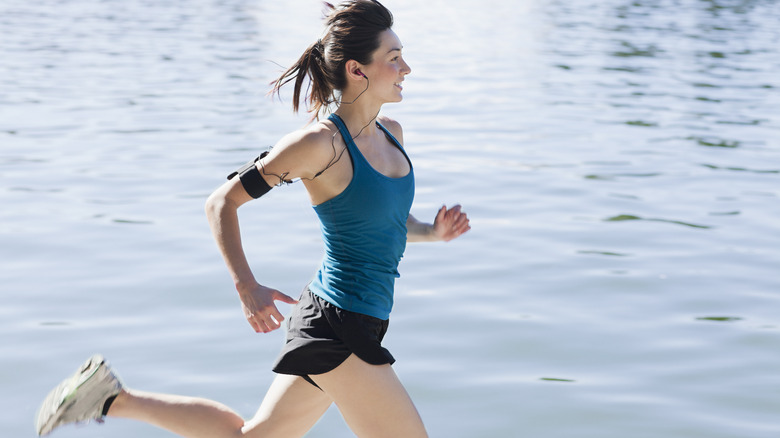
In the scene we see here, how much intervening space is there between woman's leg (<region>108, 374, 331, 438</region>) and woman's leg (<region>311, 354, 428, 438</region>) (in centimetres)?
23

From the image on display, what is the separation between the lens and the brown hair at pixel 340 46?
3928 mm

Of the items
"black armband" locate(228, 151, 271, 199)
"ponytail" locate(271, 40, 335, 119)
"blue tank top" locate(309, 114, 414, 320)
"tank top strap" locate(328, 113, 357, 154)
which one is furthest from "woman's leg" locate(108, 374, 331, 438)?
"ponytail" locate(271, 40, 335, 119)

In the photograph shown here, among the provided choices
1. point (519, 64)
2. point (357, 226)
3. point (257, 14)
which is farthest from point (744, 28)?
point (357, 226)

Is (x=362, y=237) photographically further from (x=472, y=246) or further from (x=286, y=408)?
(x=472, y=246)

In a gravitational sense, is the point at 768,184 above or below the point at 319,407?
below

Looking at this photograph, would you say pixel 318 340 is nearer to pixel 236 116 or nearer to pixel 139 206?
pixel 139 206

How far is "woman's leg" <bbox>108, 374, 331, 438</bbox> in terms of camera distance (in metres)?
3.99

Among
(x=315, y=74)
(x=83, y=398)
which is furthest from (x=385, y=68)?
(x=83, y=398)

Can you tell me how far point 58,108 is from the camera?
1423 cm

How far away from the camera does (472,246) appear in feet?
27.6

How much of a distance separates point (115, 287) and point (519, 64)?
585 inches

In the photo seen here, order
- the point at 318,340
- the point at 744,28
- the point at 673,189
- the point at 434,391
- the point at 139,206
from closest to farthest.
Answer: the point at 318,340
the point at 434,391
the point at 139,206
the point at 673,189
the point at 744,28

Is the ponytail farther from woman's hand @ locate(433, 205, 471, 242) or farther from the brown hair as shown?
woman's hand @ locate(433, 205, 471, 242)

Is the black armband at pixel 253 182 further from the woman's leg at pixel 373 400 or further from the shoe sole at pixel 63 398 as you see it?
the shoe sole at pixel 63 398
